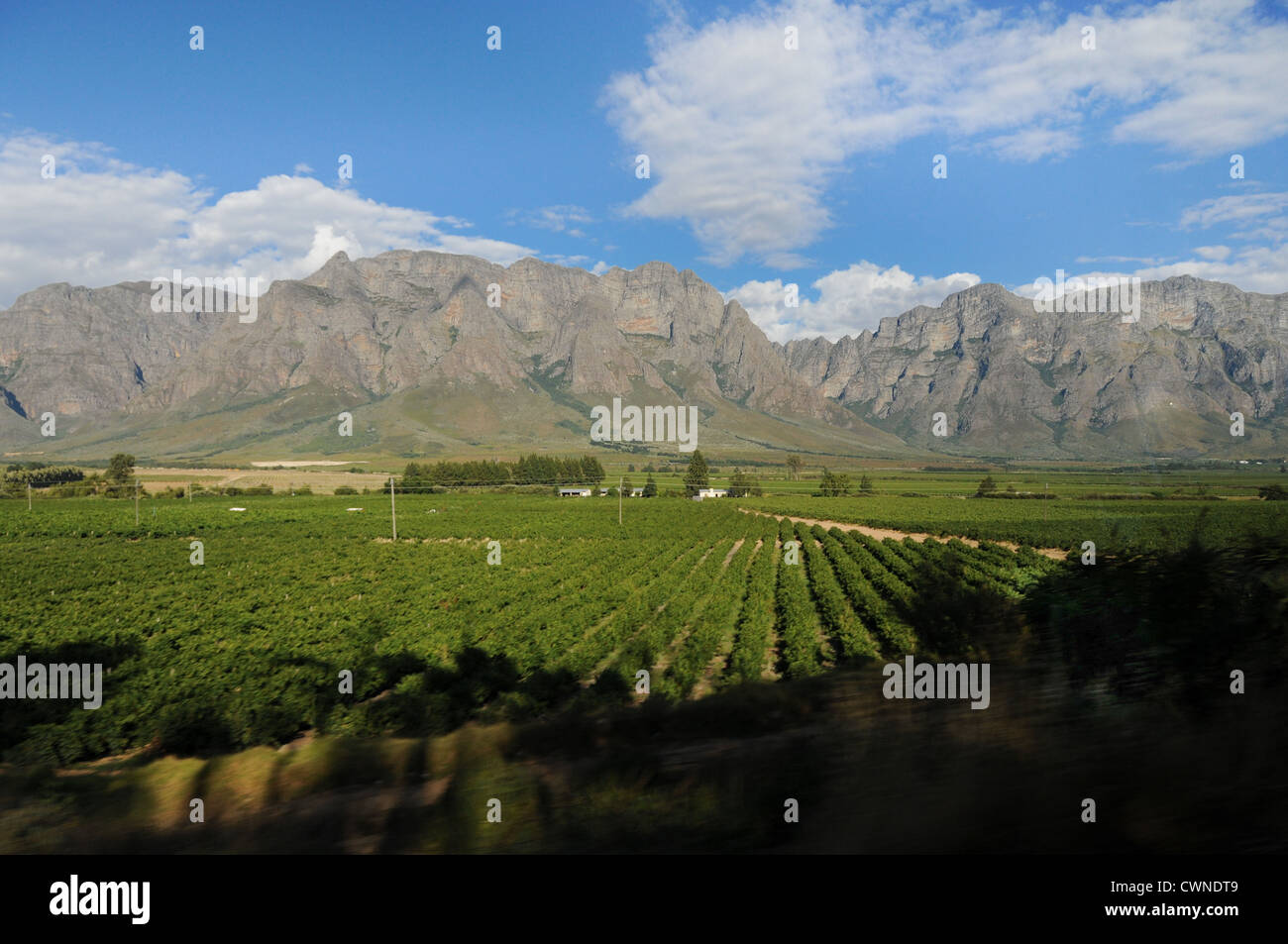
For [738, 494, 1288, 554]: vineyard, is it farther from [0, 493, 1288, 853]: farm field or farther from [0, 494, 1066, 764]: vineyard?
[0, 494, 1066, 764]: vineyard

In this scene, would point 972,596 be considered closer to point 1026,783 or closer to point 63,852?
point 1026,783

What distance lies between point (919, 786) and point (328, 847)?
4.11 metres

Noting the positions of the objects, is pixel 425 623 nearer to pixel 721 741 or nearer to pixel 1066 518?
pixel 721 741

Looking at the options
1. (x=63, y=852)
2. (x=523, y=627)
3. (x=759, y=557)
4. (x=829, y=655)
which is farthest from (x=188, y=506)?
(x=63, y=852)

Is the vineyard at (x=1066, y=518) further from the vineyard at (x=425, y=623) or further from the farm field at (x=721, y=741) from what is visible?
the vineyard at (x=425, y=623)

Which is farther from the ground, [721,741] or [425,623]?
[721,741]

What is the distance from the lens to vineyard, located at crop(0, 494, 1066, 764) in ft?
35.8

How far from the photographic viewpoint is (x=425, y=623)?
21.6m

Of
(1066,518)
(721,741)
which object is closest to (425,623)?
(721,741)

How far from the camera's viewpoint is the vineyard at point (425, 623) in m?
10.9

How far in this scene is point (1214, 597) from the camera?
20.5ft

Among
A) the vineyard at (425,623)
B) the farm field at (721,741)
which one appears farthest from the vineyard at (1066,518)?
the vineyard at (425,623)

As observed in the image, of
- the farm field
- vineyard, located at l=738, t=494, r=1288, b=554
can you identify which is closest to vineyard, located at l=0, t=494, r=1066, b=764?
the farm field

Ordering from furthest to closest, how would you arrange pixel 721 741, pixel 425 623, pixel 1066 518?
1. pixel 1066 518
2. pixel 425 623
3. pixel 721 741
